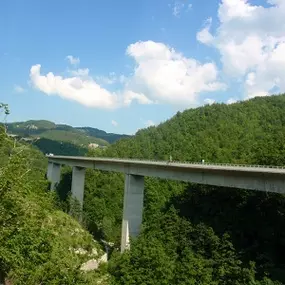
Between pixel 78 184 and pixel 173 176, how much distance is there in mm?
38592

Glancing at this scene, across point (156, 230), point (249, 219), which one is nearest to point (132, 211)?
point (156, 230)

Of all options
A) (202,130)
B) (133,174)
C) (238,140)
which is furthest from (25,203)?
(202,130)

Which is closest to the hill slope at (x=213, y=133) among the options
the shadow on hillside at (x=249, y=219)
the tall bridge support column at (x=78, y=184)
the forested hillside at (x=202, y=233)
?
the forested hillside at (x=202, y=233)

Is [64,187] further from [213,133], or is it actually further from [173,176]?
[173,176]

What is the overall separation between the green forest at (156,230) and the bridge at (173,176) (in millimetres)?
2759

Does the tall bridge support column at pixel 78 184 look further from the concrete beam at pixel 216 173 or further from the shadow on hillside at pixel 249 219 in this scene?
the shadow on hillside at pixel 249 219

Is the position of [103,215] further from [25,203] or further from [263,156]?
[25,203]

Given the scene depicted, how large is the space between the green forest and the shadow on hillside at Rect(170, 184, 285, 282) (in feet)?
0.27

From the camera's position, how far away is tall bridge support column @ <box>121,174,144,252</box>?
44.2 m

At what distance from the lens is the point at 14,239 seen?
14445 mm

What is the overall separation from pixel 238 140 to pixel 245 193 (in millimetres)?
54553

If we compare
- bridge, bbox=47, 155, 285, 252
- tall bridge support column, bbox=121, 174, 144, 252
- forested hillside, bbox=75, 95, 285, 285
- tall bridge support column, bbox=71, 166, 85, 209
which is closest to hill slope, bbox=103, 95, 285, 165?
forested hillside, bbox=75, 95, 285, 285

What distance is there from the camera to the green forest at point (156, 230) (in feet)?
46.2

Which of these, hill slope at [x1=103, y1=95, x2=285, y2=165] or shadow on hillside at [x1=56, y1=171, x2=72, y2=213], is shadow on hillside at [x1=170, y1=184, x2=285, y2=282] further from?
shadow on hillside at [x1=56, y1=171, x2=72, y2=213]
